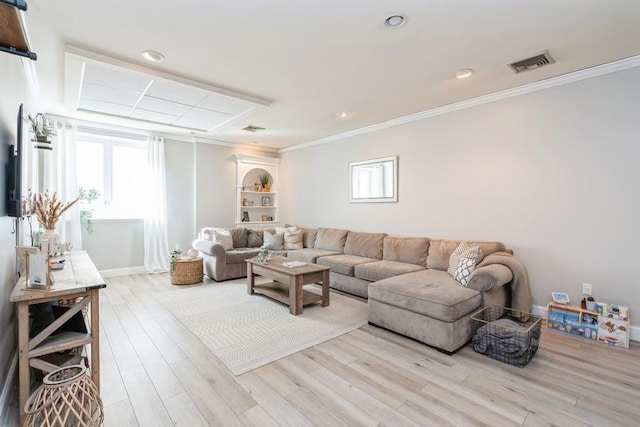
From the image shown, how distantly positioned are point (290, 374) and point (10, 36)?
261 cm

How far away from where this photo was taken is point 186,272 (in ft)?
15.1

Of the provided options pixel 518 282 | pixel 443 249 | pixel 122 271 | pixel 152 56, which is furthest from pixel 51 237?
pixel 518 282

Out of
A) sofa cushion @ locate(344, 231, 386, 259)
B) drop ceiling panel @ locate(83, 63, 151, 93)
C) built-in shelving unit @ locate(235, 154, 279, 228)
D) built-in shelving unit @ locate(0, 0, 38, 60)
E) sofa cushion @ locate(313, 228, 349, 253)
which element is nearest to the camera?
built-in shelving unit @ locate(0, 0, 38, 60)

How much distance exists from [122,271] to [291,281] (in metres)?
3.55

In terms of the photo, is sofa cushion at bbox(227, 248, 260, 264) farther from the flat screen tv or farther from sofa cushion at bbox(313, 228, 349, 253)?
the flat screen tv

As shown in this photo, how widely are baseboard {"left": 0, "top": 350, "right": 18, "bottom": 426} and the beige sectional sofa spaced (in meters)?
2.71

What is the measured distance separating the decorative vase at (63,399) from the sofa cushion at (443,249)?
342 centimetres

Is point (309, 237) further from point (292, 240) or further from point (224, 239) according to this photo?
point (224, 239)

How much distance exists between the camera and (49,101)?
382 cm

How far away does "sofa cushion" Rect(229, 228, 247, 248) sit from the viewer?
5523mm

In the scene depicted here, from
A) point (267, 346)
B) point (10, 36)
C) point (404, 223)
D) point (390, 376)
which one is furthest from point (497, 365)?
point (10, 36)

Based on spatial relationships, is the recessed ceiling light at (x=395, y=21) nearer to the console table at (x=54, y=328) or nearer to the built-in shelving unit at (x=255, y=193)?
the console table at (x=54, y=328)

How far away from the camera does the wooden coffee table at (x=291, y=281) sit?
3.40 meters

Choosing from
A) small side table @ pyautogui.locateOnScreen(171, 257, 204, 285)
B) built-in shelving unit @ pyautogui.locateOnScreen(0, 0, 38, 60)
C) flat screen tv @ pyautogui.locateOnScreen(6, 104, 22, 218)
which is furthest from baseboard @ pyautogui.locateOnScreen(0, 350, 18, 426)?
small side table @ pyautogui.locateOnScreen(171, 257, 204, 285)
